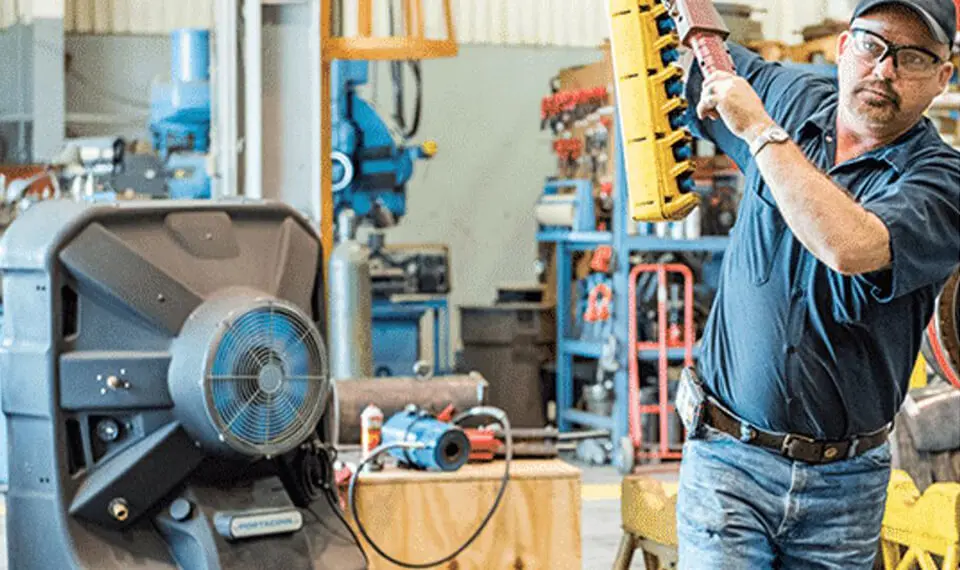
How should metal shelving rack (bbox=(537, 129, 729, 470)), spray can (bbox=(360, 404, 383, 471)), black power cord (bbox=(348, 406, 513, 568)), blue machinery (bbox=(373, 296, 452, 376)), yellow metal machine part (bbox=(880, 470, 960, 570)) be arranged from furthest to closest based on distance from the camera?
blue machinery (bbox=(373, 296, 452, 376))
metal shelving rack (bbox=(537, 129, 729, 470))
spray can (bbox=(360, 404, 383, 471))
black power cord (bbox=(348, 406, 513, 568))
yellow metal machine part (bbox=(880, 470, 960, 570))

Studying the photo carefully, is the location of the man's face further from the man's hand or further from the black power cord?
the black power cord

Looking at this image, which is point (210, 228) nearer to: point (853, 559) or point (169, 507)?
point (169, 507)

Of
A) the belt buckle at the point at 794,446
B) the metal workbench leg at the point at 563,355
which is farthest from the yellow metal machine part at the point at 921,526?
the metal workbench leg at the point at 563,355

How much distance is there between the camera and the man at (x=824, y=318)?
7.66 feet

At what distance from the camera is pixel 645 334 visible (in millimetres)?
8117

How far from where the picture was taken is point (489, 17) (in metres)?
11.6

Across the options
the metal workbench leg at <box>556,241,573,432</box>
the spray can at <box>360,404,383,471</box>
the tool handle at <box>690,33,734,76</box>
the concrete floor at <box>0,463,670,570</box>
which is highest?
the tool handle at <box>690,33,734,76</box>

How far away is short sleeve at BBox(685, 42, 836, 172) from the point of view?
2.61m

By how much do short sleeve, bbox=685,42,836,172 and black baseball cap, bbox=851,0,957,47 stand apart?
0.74ft

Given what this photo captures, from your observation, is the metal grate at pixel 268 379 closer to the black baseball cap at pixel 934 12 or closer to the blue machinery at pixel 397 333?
the black baseball cap at pixel 934 12

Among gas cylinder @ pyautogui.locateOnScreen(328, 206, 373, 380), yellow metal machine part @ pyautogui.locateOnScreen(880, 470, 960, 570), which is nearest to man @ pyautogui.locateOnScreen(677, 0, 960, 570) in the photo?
yellow metal machine part @ pyautogui.locateOnScreen(880, 470, 960, 570)

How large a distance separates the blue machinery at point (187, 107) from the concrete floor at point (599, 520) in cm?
196

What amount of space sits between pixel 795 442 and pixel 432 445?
5.62ft

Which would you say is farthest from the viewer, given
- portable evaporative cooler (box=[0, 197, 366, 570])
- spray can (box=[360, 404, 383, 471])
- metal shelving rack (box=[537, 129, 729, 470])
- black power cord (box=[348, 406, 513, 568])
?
metal shelving rack (box=[537, 129, 729, 470])
